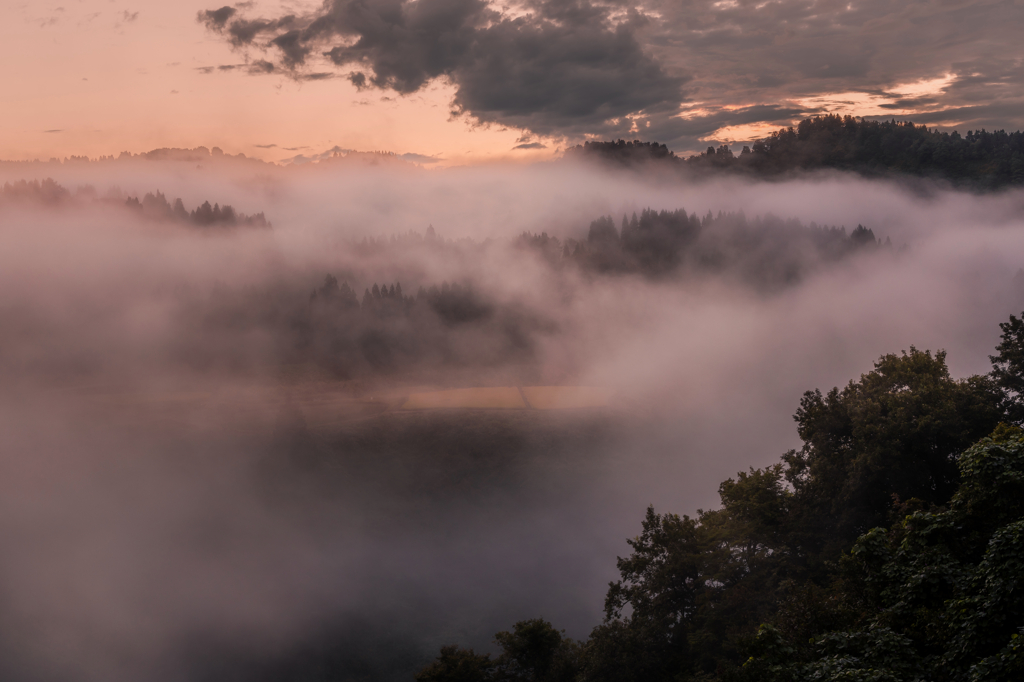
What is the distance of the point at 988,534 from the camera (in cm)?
2700

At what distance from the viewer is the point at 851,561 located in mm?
34812

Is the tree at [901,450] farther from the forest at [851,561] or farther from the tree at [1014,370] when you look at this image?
the tree at [1014,370]

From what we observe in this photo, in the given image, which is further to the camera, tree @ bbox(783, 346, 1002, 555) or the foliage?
the foliage

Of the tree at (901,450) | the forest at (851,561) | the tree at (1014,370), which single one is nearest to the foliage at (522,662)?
the forest at (851,561)

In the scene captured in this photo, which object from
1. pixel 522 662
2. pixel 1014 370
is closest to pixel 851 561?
pixel 1014 370

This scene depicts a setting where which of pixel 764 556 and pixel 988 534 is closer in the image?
pixel 988 534

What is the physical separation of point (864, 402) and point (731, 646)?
83.5ft

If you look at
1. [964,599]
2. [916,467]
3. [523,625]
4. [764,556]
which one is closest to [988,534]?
[964,599]

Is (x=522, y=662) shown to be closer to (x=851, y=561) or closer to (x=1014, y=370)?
(x=851, y=561)

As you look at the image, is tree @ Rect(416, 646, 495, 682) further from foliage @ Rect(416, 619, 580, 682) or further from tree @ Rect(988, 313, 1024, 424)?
tree @ Rect(988, 313, 1024, 424)

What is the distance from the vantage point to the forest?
890 inches

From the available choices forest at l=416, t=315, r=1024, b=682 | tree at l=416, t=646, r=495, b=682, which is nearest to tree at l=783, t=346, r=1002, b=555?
forest at l=416, t=315, r=1024, b=682

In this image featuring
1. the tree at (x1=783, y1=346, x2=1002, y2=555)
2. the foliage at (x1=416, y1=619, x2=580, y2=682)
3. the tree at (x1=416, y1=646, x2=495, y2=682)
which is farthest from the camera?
the tree at (x1=416, y1=646, x2=495, y2=682)

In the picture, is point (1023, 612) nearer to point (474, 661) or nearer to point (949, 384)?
point (949, 384)
